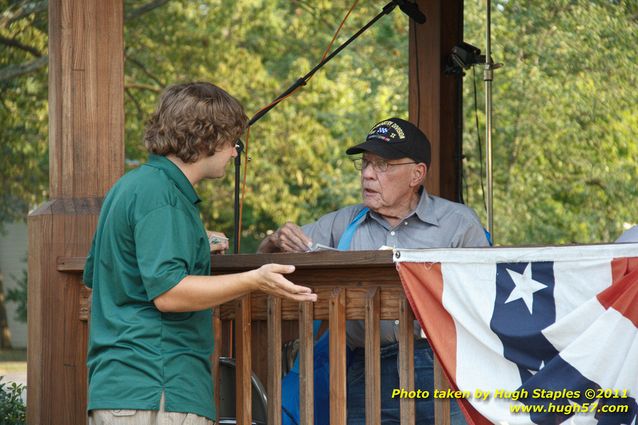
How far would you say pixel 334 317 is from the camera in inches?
132

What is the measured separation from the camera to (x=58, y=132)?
4109 millimetres

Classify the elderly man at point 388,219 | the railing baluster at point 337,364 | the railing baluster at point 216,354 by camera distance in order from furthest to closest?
1. the elderly man at point 388,219
2. the railing baluster at point 216,354
3. the railing baluster at point 337,364

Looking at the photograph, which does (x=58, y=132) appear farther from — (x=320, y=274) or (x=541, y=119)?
(x=541, y=119)

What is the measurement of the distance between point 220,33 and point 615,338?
14.2 metres

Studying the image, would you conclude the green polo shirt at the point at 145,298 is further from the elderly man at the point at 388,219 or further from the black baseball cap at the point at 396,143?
the black baseball cap at the point at 396,143

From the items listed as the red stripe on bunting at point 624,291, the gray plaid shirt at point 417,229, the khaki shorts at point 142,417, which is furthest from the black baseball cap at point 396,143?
the khaki shorts at point 142,417

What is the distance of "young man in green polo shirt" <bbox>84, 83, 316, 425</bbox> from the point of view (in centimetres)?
281

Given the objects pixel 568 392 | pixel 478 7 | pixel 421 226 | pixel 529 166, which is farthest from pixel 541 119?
pixel 568 392

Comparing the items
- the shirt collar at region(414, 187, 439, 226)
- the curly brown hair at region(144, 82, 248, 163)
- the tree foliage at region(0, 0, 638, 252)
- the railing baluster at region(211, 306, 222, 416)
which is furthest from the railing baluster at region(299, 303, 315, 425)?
the tree foliage at region(0, 0, 638, 252)

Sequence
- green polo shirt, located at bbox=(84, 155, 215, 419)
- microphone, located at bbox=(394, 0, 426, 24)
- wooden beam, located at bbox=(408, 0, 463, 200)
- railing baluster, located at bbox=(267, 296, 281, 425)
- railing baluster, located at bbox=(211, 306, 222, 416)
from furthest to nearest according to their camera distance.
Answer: wooden beam, located at bbox=(408, 0, 463, 200) → microphone, located at bbox=(394, 0, 426, 24) → railing baluster, located at bbox=(211, 306, 222, 416) → railing baluster, located at bbox=(267, 296, 281, 425) → green polo shirt, located at bbox=(84, 155, 215, 419)

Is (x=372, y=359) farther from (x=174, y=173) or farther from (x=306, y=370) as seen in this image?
(x=174, y=173)

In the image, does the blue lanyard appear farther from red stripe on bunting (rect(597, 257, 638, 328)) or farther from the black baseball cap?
red stripe on bunting (rect(597, 257, 638, 328))

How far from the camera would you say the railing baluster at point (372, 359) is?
3.26 metres

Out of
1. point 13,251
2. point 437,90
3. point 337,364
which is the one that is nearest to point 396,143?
point 337,364
